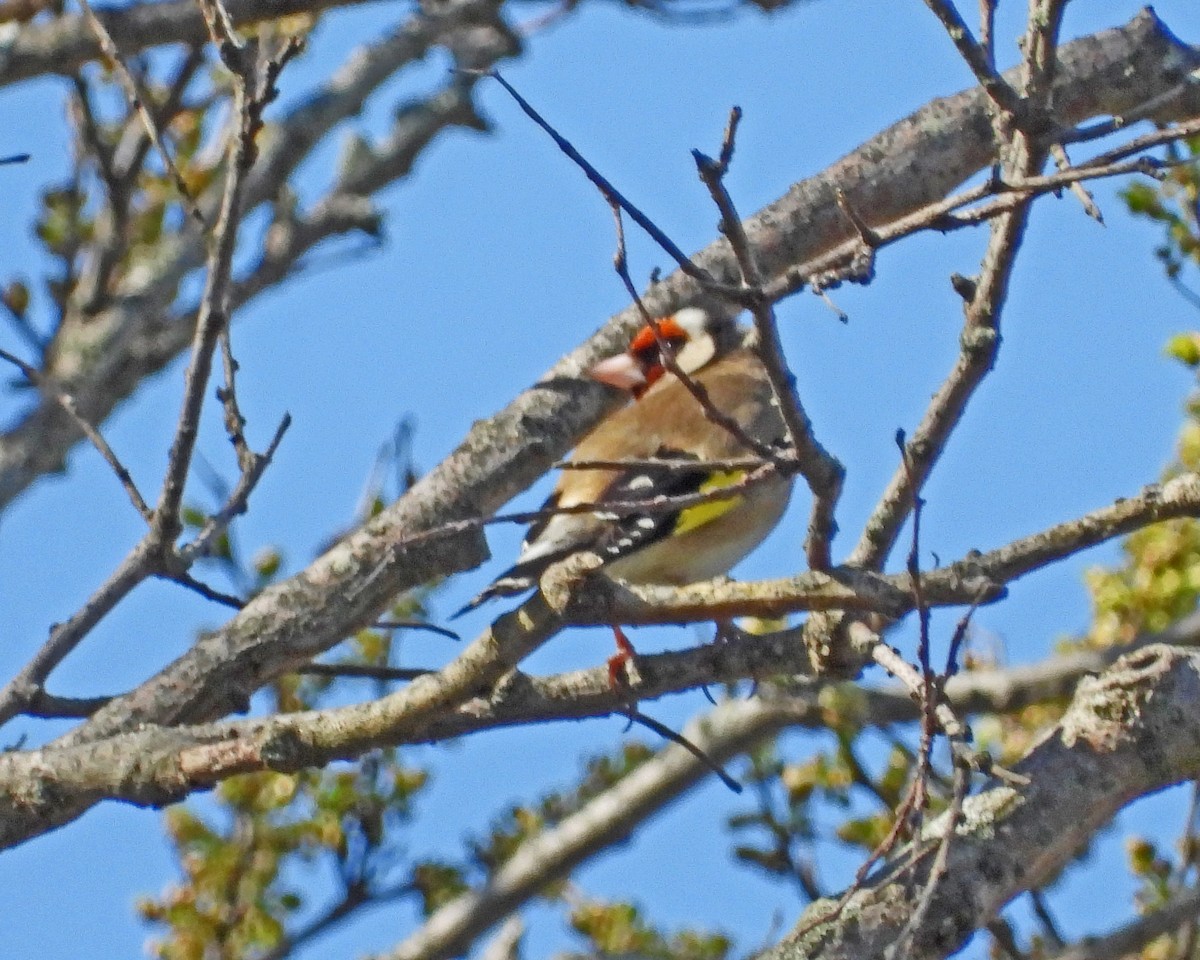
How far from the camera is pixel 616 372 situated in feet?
14.4

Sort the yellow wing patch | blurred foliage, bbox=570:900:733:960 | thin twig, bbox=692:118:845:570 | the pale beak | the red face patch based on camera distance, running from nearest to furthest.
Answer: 1. thin twig, bbox=692:118:845:570
2. the pale beak
3. the yellow wing patch
4. the red face patch
5. blurred foliage, bbox=570:900:733:960

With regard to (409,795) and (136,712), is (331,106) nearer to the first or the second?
(409,795)

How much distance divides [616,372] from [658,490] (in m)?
0.46

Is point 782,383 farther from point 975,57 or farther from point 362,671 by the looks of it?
point 362,671

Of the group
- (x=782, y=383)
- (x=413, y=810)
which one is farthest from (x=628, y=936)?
(x=782, y=383)

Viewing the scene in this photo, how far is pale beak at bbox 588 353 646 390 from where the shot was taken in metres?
4.35

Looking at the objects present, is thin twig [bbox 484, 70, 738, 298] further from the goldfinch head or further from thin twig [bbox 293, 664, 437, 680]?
the goldfinch head

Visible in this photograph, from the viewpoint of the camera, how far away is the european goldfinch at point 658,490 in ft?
15.0

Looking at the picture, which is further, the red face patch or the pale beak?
the red face patch

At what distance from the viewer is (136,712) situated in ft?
12.0

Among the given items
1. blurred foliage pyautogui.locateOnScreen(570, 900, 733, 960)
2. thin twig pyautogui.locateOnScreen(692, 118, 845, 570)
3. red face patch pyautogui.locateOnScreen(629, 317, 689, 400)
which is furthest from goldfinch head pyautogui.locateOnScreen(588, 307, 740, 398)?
thin twig pyautogui.locateOnScreen(692, 118, 845, 570)

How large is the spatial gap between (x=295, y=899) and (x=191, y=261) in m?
2.24

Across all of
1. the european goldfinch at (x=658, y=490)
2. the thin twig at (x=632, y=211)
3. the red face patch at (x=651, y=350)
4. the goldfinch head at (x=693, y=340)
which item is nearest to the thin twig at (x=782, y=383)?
the thin twig at (x=632, y=211)

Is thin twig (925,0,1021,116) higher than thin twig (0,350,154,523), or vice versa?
thin twig (0,350,154,523)
